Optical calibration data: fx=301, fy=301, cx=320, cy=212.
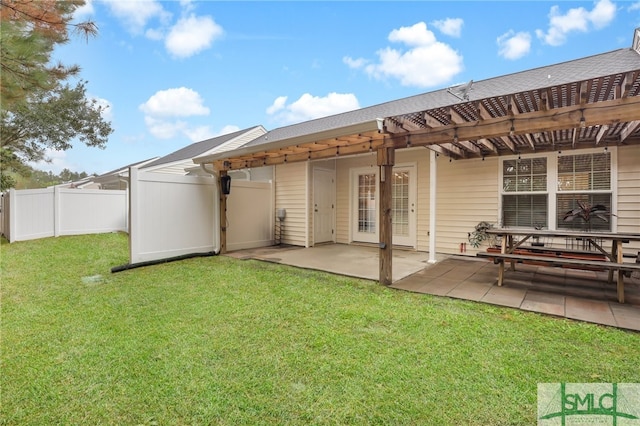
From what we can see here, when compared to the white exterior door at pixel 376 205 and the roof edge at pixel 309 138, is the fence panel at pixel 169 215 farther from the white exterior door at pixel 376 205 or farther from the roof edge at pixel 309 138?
the white exterior door at pixel 376 205

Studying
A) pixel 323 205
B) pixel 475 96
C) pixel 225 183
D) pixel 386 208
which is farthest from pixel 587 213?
pixel 225 183

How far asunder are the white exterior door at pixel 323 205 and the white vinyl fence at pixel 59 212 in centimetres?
728

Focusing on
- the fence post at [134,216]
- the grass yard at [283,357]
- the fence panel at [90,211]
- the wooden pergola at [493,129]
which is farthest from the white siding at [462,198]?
the fence panel at [90,211]

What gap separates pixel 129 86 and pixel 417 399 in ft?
41.9

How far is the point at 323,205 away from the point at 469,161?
392 centimetres

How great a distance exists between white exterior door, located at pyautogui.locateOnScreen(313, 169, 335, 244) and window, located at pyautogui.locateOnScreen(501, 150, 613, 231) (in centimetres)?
438

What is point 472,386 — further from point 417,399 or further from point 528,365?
point 528,365

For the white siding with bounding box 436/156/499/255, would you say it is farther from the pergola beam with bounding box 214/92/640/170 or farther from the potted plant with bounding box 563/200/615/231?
the potted plant with bounding box 563/200/615/231

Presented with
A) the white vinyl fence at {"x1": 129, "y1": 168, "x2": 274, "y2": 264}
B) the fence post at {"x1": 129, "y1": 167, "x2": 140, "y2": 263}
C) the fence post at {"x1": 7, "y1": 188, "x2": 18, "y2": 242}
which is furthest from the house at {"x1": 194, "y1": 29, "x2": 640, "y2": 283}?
the fence post at {"x1": 7, "y1": 188, "x2": 18, "y2": 242}

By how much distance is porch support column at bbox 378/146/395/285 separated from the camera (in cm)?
448

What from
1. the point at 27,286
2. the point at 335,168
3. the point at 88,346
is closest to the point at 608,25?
the point at 335,168

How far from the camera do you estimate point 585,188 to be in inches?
214

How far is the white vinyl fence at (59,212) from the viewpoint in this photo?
8406mm

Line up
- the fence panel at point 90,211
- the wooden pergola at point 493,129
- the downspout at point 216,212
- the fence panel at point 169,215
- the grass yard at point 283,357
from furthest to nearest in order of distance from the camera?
the fence panel at point 90,211 → the downspout at point 216,212 → the fence panel at point 169,215 → the wooden pergola at point 493,129 → the grass yard at point 283,357
